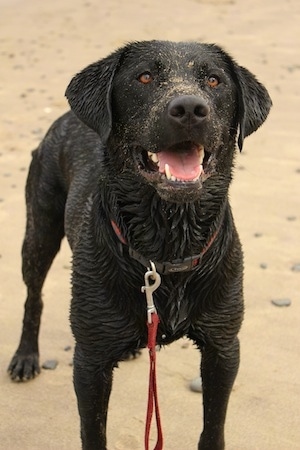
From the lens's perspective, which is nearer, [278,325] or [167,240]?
[167,240]

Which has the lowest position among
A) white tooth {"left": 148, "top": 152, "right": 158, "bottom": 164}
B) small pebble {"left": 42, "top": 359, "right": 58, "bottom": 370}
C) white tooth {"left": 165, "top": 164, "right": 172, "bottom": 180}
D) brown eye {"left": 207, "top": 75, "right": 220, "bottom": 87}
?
small pebble {"left": 42, "top": 359, "right": 58, "bottom": 370}

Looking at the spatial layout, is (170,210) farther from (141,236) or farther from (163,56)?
(163,56)

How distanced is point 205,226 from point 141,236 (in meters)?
0.27

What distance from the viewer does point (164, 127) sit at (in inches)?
120

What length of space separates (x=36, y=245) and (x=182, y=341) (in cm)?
Answer: 109

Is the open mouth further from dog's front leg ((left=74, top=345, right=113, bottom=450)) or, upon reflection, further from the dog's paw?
the dog's paw

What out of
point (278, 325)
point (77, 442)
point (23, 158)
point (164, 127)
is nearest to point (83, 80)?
point (164, 127)

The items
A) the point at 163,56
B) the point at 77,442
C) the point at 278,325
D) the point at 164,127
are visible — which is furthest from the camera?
the point at 278,325

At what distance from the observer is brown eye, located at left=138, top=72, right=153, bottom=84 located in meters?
3.33

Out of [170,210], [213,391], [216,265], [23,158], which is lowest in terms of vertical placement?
[23,158]

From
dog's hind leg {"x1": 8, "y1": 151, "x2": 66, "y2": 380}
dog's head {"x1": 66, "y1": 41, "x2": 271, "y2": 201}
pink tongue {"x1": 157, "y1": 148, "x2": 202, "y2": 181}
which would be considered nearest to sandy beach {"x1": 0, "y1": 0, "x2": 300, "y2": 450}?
dog's hind leg {"x1": 8, "y1": 151, "x2": 66, "y2": 380}

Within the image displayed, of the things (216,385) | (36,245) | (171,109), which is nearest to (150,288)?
(216,385)

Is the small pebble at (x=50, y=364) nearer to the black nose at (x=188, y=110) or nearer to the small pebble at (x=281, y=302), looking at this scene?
the small pebble at (x=281, y=302)

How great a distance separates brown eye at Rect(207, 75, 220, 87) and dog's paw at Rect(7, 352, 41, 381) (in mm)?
2188
